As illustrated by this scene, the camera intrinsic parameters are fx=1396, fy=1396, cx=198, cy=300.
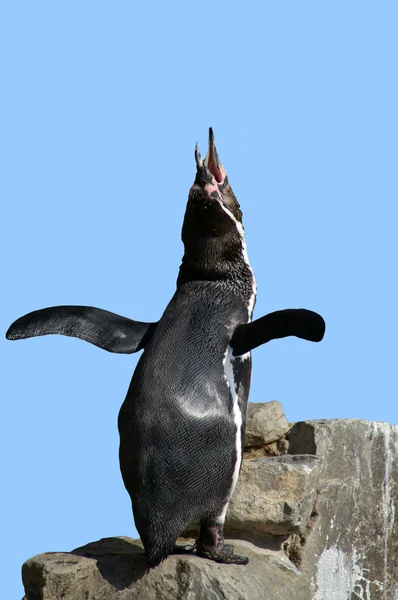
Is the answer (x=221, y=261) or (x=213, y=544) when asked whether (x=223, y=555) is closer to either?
(x=213, y=544)

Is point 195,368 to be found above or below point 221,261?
below

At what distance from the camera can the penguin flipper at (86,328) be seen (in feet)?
19.1

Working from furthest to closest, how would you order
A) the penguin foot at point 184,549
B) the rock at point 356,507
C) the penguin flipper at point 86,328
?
the rock at point 356,507 → the penguin flipper at point 86,328 → the penguin foot at point 184,549

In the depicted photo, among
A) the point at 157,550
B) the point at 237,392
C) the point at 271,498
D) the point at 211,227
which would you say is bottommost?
the point at 157,550

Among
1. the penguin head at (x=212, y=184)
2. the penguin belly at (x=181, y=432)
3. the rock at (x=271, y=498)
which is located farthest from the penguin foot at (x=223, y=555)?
the penguin head at (x=212, y=184)

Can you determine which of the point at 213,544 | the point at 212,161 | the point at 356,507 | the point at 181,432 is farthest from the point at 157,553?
the point at 212,161

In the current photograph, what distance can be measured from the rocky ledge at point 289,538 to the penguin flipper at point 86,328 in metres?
0.71

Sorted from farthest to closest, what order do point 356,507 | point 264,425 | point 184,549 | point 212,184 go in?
point 264,425 → point 356,507 → point 212,184 → point 184,549

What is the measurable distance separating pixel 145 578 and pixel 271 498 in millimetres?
687

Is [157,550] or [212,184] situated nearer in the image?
[157,550]

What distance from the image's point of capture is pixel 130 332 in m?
5.84

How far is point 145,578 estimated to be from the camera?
5.40 meters

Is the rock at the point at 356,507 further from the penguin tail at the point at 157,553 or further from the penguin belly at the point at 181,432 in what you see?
the penguin tail at the point at 157,553

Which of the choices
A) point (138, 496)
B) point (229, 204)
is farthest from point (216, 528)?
point (229, 204)
